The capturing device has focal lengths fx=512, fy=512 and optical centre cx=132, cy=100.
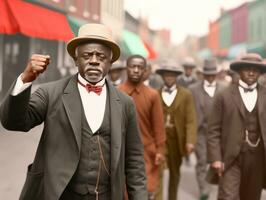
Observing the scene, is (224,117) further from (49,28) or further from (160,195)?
(49,28)

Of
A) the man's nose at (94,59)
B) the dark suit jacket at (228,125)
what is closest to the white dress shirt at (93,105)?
the man's nose at (94,59)

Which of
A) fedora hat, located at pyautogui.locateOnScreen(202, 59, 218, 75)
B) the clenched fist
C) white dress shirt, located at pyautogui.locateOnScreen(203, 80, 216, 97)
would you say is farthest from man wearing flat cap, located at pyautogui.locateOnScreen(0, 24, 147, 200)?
fedora hat, located at pyautogui.locateOnScreen(202, 59, 218, 75)

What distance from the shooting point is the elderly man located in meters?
6.45

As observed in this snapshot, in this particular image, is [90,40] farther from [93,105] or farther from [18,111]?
[18,111]

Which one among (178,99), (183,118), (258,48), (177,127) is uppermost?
(258,48)

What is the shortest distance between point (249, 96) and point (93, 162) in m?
3.02

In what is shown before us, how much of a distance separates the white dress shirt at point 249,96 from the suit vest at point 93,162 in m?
2.81

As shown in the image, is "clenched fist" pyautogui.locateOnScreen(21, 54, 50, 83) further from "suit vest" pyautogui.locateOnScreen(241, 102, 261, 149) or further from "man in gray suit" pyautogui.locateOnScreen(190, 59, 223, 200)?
"man in gray suit" pyautogui.locateOnScreen(190, 59, 223, 200)

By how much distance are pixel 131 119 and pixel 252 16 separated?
48.8m

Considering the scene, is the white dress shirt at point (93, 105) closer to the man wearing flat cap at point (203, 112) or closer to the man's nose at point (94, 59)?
the man's nose at point (94, 59)

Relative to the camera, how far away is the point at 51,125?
3.28 meters

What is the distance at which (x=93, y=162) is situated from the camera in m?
3.36

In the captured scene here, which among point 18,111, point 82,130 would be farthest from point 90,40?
point 18,111

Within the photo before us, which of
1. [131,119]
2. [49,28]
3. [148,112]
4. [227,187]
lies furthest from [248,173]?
[49,28]
